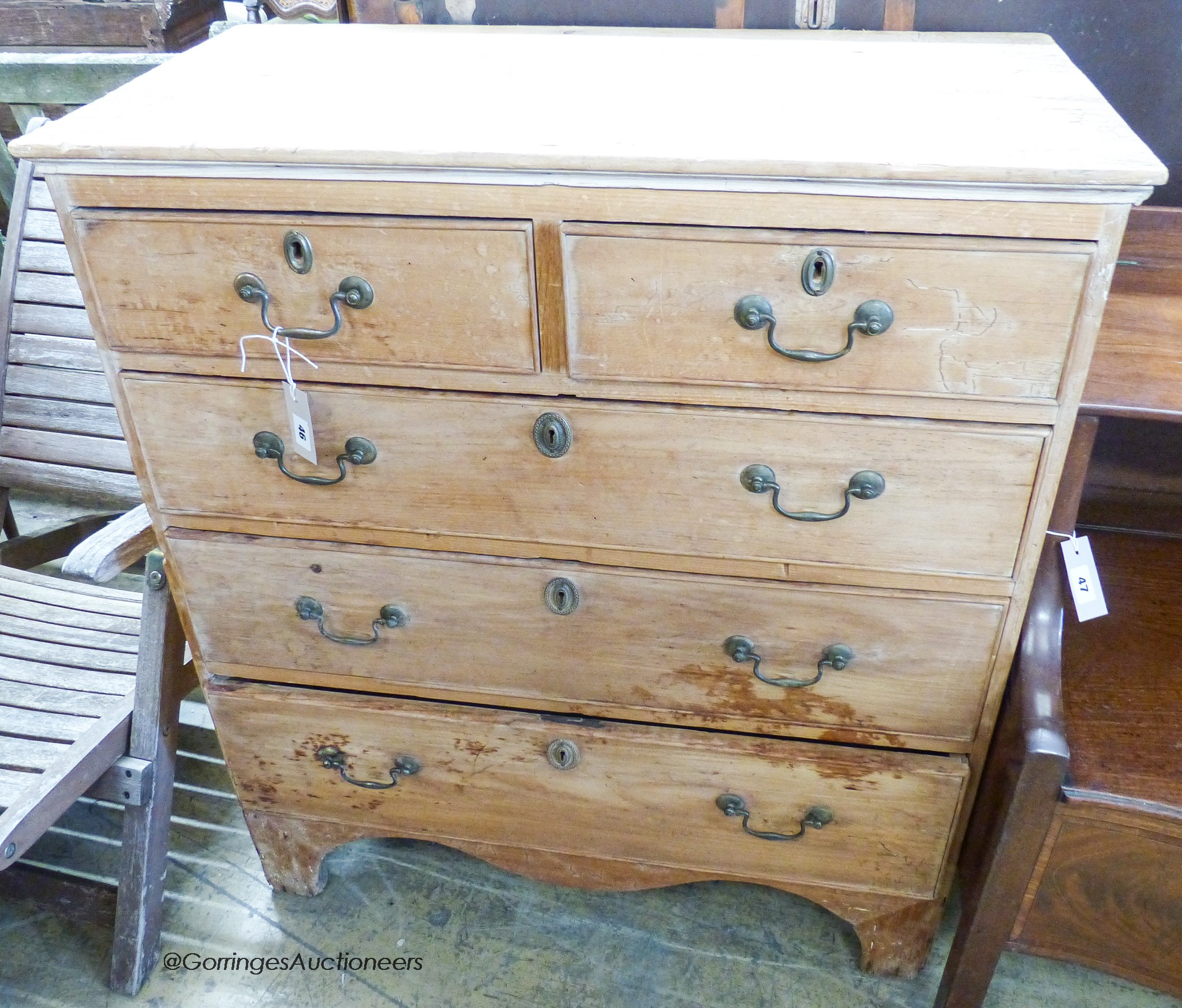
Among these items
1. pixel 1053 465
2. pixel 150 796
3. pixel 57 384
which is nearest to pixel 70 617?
pixel 150 796

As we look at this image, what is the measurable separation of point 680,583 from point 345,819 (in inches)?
28.9

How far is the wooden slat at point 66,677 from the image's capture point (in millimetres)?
1583

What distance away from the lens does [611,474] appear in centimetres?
118

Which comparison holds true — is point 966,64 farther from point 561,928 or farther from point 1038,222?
point 561,928

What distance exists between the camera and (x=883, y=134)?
1.00m

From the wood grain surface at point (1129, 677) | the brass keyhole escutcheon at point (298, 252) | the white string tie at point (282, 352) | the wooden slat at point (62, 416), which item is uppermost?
the brass keyhole escutcheon at point (298, 252)

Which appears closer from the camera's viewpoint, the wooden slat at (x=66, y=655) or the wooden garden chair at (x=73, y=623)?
the wooden garden chair at (x=73, y=623)

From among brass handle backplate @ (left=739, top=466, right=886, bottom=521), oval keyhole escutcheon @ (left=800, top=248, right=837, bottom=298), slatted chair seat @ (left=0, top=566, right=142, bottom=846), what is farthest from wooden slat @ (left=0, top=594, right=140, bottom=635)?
oval keyhole escutcheon @ (left=800, top=248, right=837, bottom=298)

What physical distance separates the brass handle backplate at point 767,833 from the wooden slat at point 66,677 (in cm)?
92

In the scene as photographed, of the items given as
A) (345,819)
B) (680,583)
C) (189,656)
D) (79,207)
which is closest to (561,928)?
(345,819)

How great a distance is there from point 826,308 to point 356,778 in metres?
1.00

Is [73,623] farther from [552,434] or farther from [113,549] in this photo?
[552,434]

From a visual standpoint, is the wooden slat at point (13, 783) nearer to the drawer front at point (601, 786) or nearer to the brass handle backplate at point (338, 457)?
the drawer front at point (601, 786)

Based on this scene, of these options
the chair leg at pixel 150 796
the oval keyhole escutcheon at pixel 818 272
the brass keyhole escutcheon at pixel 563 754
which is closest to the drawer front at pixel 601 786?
the brass keyhole escutcheon at pixel 563 754
